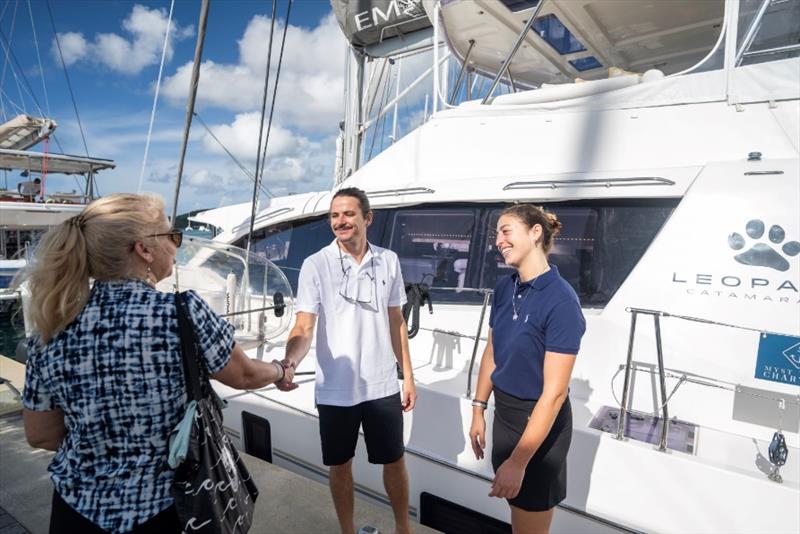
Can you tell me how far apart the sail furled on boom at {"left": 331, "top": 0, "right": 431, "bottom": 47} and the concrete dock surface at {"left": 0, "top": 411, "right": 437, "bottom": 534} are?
5.13m

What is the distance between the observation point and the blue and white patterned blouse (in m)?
1.03

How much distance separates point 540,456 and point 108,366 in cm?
127

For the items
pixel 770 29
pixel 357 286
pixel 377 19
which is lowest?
pixel 357 286

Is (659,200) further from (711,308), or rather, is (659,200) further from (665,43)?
(665,43)

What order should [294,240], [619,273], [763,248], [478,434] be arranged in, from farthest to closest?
[294,240] → [619,273] → [763,248] → [478,434]

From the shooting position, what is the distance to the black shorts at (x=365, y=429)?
1.95 metres

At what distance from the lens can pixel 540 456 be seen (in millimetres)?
1545

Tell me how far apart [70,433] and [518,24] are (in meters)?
4.69

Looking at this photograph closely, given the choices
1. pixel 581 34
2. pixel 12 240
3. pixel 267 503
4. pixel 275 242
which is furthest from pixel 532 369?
pixel 12 240

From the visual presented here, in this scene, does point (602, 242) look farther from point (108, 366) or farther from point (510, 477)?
point (108, 366)

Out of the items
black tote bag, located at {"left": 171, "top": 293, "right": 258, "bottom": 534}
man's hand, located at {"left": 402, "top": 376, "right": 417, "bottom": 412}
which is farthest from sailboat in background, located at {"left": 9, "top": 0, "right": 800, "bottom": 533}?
black tote bag, located at {"left": 171, "top": 293, "right": 258, "bottom": 534}

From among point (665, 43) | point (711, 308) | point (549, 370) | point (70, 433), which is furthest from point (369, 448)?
point (665, 43)

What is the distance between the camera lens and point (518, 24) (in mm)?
4480

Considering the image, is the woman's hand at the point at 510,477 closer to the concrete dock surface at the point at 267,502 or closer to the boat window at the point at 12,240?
the concrete dock surface at the point at 267,502
